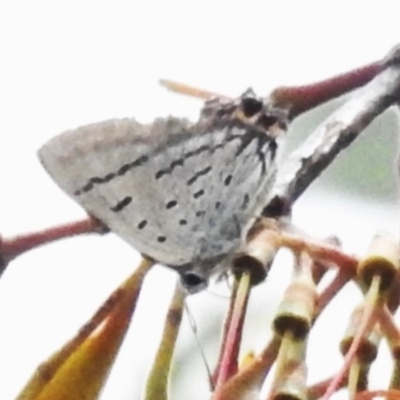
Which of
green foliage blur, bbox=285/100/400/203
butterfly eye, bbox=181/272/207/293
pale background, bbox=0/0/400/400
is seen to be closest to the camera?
butterfly eye, bbox=181/272/207/293

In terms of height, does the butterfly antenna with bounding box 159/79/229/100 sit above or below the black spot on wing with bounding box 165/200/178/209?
above

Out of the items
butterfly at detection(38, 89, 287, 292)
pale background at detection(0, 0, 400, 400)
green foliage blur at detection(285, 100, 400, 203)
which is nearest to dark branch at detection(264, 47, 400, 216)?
butterfly at detection(38, 89, 287, 292)

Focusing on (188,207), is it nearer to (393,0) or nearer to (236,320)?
(236,320)

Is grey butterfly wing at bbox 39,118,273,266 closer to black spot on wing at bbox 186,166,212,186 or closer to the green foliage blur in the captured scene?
black spot on wing at bbox 186,166,212,186

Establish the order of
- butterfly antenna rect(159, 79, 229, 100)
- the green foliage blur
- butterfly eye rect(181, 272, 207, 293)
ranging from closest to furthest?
butterfly eye rect(181, 272, 207, 293) → butterfly antenna rect(159, 79, 229, 100) → the green foliage blur

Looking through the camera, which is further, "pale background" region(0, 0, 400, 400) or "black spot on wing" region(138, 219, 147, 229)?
"pale background" region(0, 0, 400, 400)

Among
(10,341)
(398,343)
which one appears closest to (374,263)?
(398,343)

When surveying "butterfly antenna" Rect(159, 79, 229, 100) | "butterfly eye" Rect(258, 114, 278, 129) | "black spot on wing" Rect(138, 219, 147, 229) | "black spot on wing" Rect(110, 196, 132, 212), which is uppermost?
"butterfly antenna" Rect(159, 79, 229, 100)

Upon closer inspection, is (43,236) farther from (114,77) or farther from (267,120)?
(114,77)
